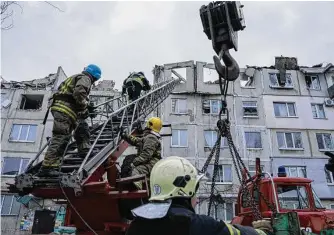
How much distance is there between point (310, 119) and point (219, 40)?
22271mm

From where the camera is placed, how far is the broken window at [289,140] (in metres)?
23.3

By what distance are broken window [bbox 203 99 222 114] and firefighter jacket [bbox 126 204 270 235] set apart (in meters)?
22.5

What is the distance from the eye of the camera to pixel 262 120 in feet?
79.4

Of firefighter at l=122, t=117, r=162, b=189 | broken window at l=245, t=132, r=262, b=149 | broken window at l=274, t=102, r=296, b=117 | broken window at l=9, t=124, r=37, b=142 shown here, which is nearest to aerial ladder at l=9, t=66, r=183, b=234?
firefighter at l=122, t=117, r=162, b=189

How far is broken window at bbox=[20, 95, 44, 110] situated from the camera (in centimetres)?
2578

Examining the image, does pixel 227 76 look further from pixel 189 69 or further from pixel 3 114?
pixel 3 114

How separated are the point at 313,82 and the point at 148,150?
81.6 ft

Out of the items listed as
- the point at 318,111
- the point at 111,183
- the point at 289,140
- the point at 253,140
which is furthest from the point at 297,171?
the point at 111,183

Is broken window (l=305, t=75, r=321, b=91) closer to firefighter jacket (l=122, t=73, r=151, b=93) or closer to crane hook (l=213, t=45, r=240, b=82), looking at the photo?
firefighter jacket (l=122, t=73, r=151, b=93)

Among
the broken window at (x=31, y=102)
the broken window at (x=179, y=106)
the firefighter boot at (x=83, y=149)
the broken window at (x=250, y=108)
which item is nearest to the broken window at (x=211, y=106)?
the broken window at (x=179, y=106)

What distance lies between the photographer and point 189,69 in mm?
25609

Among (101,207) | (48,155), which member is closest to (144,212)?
(101,207)

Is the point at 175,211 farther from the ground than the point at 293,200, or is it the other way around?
the point at 293,200

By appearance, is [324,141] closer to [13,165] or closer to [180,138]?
[180,138]
